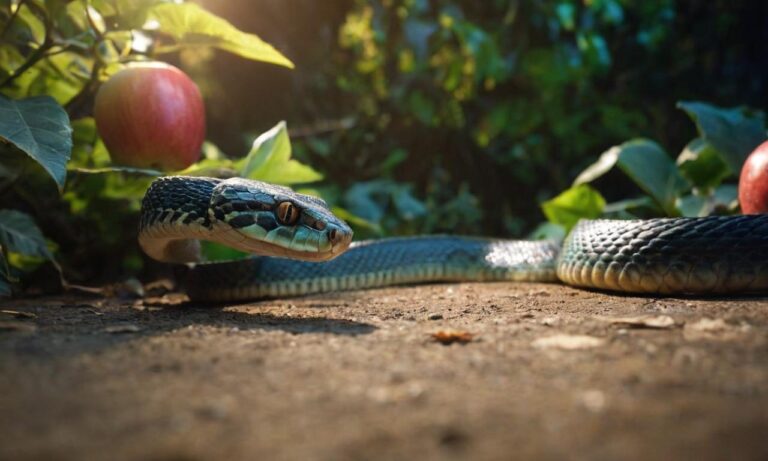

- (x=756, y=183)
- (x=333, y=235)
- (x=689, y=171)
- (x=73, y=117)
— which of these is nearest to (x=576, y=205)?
(x=689, y=171)

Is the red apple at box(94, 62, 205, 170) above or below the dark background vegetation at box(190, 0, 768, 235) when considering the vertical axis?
below

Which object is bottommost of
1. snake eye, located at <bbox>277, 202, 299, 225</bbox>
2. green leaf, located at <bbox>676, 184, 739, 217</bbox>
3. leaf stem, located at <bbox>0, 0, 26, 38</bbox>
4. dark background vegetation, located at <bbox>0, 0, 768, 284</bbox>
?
snake eye, located at <bbox>277, 202, 299, 225</bbox>

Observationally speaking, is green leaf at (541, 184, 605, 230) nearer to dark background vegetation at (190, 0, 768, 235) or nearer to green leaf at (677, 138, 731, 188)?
green leaf at (677, 138, 731, 188)

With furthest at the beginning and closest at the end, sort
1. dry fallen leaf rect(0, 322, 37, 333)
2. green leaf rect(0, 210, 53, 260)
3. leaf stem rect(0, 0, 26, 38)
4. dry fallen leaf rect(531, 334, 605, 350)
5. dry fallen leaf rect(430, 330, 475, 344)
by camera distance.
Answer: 1. green leaf rect(0, 210, 53, 260)
2. leaf stem rect(0, 0, 26, 38)
3. dry fallen leaf rect(0, 322, 37, 333)
4. dry fallen leaf rect(430, 330, 475, 344)
5. dry fallen leaf rect(531, 334, 605, 350)

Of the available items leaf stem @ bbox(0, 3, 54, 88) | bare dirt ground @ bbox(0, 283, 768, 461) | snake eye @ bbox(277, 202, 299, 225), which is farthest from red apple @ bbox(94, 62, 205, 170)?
bare dirt ground @ bbox(0, 283, 768, 461)

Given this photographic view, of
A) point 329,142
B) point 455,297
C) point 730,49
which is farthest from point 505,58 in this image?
point 455,297

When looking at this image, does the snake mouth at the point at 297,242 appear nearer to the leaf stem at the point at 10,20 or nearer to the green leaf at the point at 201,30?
the green leaf at the point at 201,30

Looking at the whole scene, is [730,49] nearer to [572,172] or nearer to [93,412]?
[572,172]
